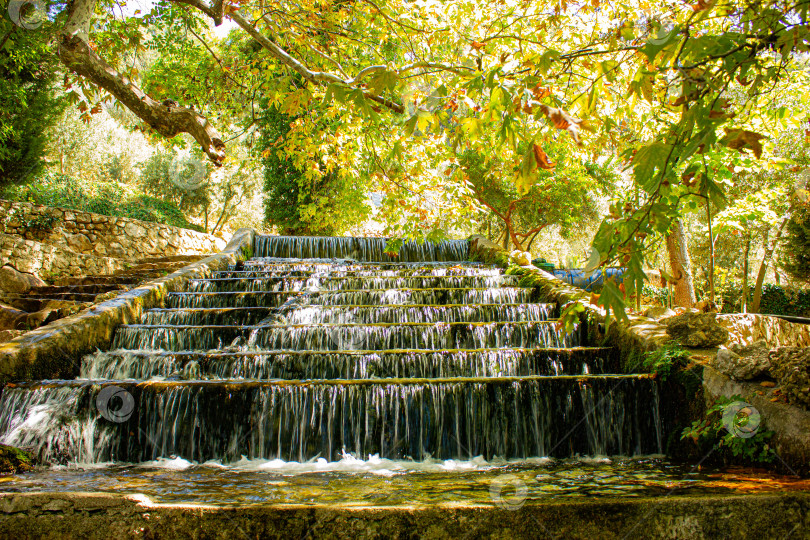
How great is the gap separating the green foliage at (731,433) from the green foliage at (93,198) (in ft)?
51.4

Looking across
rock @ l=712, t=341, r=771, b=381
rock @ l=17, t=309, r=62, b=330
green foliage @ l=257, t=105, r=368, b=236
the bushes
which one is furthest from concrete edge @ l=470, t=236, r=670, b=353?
the bushes

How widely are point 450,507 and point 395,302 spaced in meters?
5.43

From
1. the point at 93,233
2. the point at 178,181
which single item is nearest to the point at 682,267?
the point at 93,233

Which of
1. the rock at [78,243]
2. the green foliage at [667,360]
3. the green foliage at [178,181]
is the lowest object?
the green foliage at [667,360]

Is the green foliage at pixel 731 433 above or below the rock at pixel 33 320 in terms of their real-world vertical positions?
below

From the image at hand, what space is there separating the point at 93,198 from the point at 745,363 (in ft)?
55.7

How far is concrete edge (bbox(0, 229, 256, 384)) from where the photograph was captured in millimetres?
4641

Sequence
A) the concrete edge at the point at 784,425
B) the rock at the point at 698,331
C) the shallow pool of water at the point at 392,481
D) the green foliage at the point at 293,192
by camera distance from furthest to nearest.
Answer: the green foliage at the point at 293,192 → the rock at the point at 698,331 → the concrete edge at the point at 784,425 → the shallow pool of water at the point at 392,481

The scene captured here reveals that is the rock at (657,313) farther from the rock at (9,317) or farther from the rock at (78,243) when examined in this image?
the rock at (78,243)

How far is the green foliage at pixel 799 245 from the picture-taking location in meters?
14.4

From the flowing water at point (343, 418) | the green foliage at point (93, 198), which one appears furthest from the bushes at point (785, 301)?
the green foliage at point (93, 198)

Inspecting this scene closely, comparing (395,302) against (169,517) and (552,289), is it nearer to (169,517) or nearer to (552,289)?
(552,289)

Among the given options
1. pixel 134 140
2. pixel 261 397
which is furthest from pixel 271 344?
pixel 134 140

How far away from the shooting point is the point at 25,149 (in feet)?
41.3
